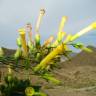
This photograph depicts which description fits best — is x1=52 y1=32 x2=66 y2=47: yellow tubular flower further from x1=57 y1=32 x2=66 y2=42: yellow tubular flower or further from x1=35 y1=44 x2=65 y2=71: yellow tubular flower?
x1=35 y1=44 x2=65 y2=71: yellow tubular flower

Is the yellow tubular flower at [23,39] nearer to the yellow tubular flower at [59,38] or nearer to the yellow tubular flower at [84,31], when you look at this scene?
the yellow tubular flower at [59,38]

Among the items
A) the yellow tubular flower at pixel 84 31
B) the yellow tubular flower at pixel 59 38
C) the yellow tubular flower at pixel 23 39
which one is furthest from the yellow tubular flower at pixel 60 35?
the yellow tubular flower at pixel 23 39

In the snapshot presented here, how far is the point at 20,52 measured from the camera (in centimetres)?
377

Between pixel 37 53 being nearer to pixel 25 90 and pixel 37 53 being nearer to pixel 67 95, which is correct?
pixel 25 90

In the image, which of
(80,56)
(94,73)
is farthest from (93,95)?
(80,56)

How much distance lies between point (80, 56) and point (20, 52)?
7325 centimetres

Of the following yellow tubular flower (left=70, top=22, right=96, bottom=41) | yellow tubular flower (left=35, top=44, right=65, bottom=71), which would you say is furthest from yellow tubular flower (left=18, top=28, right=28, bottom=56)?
yellow tubular flower (left=70, top=22, right=96, bottom=41)

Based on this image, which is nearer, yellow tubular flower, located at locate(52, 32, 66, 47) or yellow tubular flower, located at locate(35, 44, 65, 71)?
yellow tubular flower, located at locate(35, 44, 65, 71)

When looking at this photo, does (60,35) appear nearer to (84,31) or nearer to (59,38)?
(59,38)

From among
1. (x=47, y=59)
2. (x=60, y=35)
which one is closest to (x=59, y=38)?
(x=60, y=35)

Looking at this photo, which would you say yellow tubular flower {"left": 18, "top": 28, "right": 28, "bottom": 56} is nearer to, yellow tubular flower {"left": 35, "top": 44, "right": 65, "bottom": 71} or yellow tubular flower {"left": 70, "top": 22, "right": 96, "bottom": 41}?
yellow tubular flower {"left": 35, "top": 44, "right": 65, "bottom": 71}

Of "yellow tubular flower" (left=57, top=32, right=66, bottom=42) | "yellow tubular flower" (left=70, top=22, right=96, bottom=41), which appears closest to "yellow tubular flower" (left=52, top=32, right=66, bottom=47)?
"yellow tubular flower" (left=57, top=32, right=66, bottom=42)

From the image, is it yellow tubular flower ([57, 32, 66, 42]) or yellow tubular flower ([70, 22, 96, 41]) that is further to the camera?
yellow tubular flower ([57, 32, 66, 42])

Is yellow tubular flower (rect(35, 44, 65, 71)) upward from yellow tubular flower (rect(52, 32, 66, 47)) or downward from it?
downward
